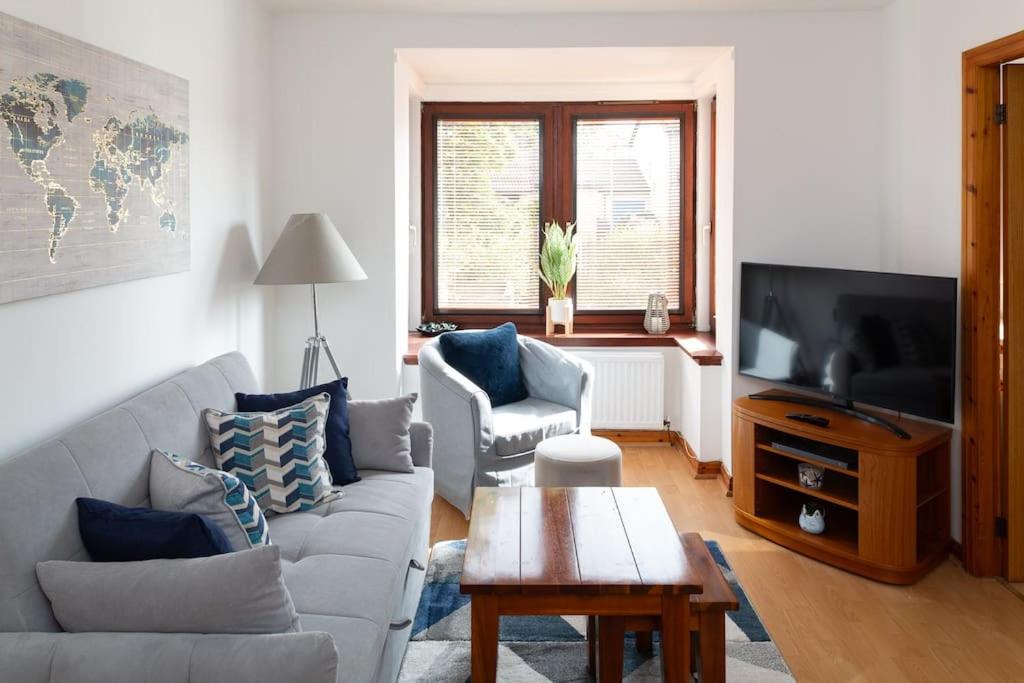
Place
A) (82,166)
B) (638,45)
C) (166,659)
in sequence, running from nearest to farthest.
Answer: (166,659), (82,166), (638,45)

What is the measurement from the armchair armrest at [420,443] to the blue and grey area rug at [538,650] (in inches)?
20.7

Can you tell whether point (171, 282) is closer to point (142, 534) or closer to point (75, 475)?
point (75, 475)

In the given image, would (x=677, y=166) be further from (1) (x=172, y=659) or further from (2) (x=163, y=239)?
(1) (x=172, y=659)

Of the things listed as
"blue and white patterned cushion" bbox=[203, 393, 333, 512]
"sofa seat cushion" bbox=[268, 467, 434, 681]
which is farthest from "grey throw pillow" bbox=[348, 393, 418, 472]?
"blue and white patterned cushion" bbox=[203, 393, 333, 512]

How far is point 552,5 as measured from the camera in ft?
15.1

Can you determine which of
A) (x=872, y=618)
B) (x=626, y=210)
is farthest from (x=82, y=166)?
(x=626, y=210)

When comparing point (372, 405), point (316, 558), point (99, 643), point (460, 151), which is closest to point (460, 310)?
point (460, 151)

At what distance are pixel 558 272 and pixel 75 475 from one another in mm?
3795

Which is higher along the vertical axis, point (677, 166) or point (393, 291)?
point (677, 166)

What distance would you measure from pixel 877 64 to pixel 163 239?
348cm

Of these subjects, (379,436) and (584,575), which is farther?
(379,436)

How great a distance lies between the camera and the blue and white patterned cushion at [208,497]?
2.45 metres

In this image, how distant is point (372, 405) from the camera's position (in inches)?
145

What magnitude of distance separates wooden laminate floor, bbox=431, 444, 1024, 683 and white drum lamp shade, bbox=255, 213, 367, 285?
4.22 feet
